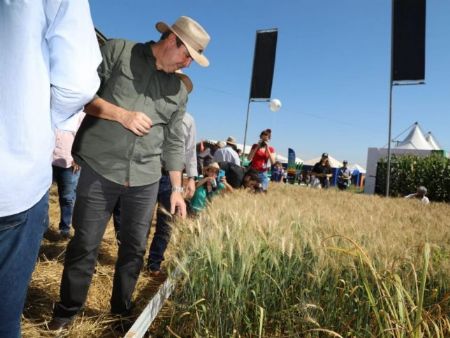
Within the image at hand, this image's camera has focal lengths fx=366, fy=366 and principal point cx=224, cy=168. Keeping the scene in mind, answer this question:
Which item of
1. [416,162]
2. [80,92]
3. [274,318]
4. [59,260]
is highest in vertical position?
[416,162]

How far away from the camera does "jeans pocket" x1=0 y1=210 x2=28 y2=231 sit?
2.88 ft

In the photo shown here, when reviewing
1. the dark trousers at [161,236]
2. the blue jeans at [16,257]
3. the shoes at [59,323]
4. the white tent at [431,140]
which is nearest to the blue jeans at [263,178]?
the dark trousers at [161,236]

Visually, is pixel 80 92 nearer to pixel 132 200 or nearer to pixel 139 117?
pixel 139 117

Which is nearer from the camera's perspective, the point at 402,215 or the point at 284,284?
the point at 284,284

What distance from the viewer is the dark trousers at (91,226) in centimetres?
191

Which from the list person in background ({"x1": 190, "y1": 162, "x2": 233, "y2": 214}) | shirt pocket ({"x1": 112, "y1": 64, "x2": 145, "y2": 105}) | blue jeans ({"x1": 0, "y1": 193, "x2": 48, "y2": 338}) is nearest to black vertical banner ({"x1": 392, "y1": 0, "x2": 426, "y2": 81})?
person in background ({"x1": 190, "y1": 162, "x2": 233, "y2": 214})

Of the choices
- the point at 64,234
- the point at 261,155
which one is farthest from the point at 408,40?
the point at 64,234

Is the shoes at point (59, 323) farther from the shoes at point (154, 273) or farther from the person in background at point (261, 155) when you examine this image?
the person in background at point (261, 155)

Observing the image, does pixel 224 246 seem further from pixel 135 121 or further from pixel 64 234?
pixel 64 234

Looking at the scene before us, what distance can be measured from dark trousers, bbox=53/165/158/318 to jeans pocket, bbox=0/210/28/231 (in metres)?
1.00

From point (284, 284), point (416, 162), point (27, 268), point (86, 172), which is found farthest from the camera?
point (416, 162)

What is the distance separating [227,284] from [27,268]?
0.78 metres

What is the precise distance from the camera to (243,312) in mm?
1567

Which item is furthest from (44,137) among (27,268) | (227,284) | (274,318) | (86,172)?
(274,318)
